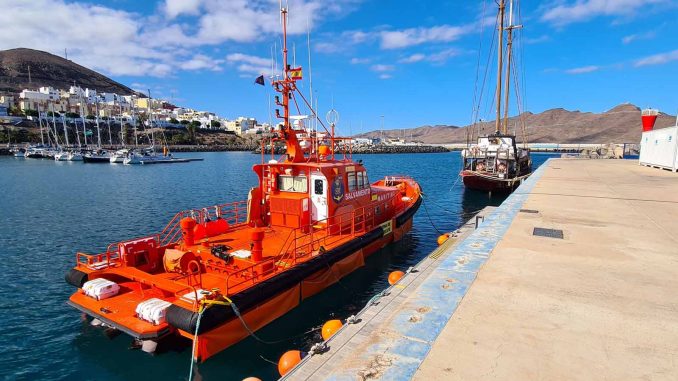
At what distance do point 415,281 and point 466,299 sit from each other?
1671 mm

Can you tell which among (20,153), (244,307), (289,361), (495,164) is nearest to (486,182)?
(495,164)

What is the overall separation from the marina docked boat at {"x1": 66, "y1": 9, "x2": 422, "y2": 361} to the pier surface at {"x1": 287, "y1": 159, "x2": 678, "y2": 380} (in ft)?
9.48

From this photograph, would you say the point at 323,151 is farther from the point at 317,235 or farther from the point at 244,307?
the point at 244,307

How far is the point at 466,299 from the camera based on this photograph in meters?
4.86

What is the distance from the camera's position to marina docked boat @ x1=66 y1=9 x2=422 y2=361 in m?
6.33

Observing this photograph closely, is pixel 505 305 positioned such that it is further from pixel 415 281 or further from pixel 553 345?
pixel 415 281

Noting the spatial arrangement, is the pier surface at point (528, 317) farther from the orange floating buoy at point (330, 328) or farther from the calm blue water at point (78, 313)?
the calm blue water at point (78, 313)

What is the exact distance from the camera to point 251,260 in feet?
26.8

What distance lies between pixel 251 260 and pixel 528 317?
5793mm

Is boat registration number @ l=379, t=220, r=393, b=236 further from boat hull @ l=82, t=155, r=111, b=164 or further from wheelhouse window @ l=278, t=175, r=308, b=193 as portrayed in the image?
boat hull @ l=82, t=155, r=111, b=164

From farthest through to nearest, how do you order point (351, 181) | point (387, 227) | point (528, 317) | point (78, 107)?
point (78, 107)
point (387, 227)
point (351, 181)
point (528, 317)

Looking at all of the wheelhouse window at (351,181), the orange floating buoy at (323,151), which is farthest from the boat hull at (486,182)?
the orange floating buoy at (323,151)

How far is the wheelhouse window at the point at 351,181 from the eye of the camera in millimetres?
11870

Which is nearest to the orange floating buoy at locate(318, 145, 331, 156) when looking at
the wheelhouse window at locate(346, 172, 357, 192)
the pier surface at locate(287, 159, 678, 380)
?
the wheelhouse window at locate(346, 172, 357, 192)
